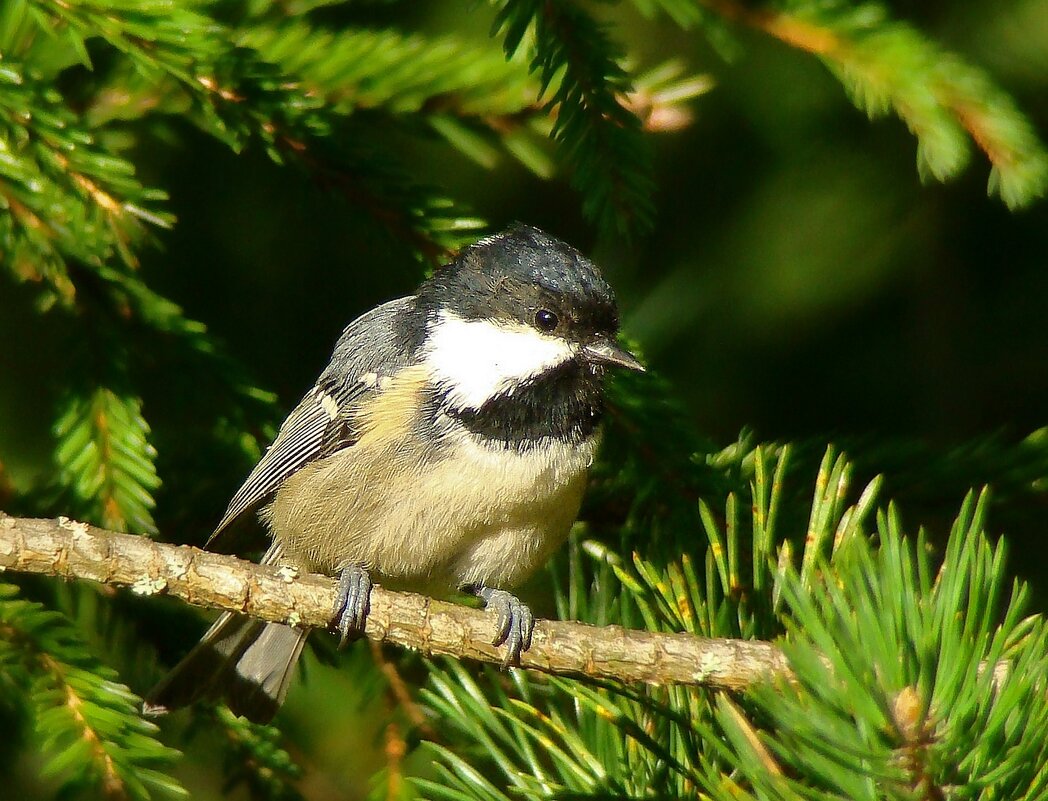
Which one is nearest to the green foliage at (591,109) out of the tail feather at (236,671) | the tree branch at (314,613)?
the tree branch at (314,613)

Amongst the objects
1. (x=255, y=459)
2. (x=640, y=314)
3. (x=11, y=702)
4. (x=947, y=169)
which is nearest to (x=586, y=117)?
(x=947, y=169)

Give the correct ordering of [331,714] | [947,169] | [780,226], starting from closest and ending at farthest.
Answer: [947,169], [331,714], [780,226]

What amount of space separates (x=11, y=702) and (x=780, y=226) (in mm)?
2802

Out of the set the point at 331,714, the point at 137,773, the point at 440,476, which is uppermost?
the point at 440,476

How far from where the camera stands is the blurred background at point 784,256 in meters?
3.56

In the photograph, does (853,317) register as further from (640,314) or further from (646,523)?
(646,523)

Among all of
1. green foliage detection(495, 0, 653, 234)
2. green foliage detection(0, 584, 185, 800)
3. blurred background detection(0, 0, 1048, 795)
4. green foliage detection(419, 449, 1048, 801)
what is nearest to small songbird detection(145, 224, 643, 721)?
green foliage detection(495, 0, 653, 234)

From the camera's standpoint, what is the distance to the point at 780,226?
3889 mm

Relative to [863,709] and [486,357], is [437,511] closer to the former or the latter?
[486,357]

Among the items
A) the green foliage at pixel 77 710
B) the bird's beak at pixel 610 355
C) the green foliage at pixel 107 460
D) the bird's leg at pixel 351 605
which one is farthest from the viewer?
the bird's beak at pixel 610 355

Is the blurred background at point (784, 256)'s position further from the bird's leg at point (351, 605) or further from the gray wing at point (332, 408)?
the bird's leg at point (351, 605)

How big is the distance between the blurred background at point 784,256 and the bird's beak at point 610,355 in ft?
3.16

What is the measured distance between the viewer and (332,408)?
9.46 ft

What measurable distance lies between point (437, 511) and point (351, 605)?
0.36 metres
